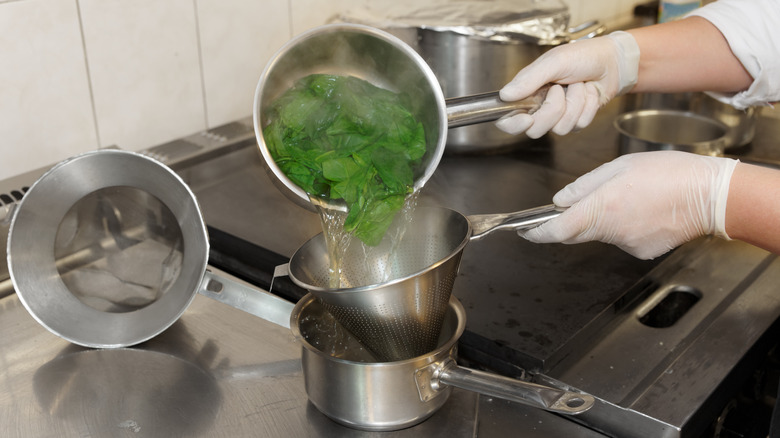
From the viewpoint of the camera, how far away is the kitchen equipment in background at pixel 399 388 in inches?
31.2

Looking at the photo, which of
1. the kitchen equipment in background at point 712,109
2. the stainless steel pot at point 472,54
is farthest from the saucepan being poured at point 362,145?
the kitchen equipment in background at point 712,109

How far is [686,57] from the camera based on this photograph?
1.31 metres

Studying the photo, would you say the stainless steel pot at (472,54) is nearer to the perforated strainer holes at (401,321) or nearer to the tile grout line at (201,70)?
the tile grout line at (201,70)

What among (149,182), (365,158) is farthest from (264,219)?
(365,158)

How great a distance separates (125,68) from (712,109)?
132cm

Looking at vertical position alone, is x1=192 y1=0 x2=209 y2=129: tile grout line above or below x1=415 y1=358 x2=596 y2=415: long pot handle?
above

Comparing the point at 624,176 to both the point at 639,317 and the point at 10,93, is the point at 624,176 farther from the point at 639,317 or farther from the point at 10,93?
the point at 10,93

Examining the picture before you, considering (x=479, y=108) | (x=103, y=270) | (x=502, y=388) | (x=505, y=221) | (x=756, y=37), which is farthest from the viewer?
(x=756, y=37)

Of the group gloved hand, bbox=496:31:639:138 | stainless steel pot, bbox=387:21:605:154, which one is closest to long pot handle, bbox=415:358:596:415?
gloved hand, bbox=496:31:639:138

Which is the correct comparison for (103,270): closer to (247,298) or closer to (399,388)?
(247,298)

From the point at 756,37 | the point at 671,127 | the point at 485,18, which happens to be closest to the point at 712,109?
the point at 671,127

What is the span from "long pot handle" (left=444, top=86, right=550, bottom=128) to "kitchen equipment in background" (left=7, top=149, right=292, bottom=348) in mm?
353

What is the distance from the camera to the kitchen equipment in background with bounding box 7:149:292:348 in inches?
39.0

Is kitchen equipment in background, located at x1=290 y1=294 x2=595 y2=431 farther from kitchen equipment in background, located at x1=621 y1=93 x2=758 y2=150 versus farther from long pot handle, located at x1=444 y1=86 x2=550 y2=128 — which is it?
kitchen equipment in background, located at x1=621 y1=93 x2=758 y2=150
